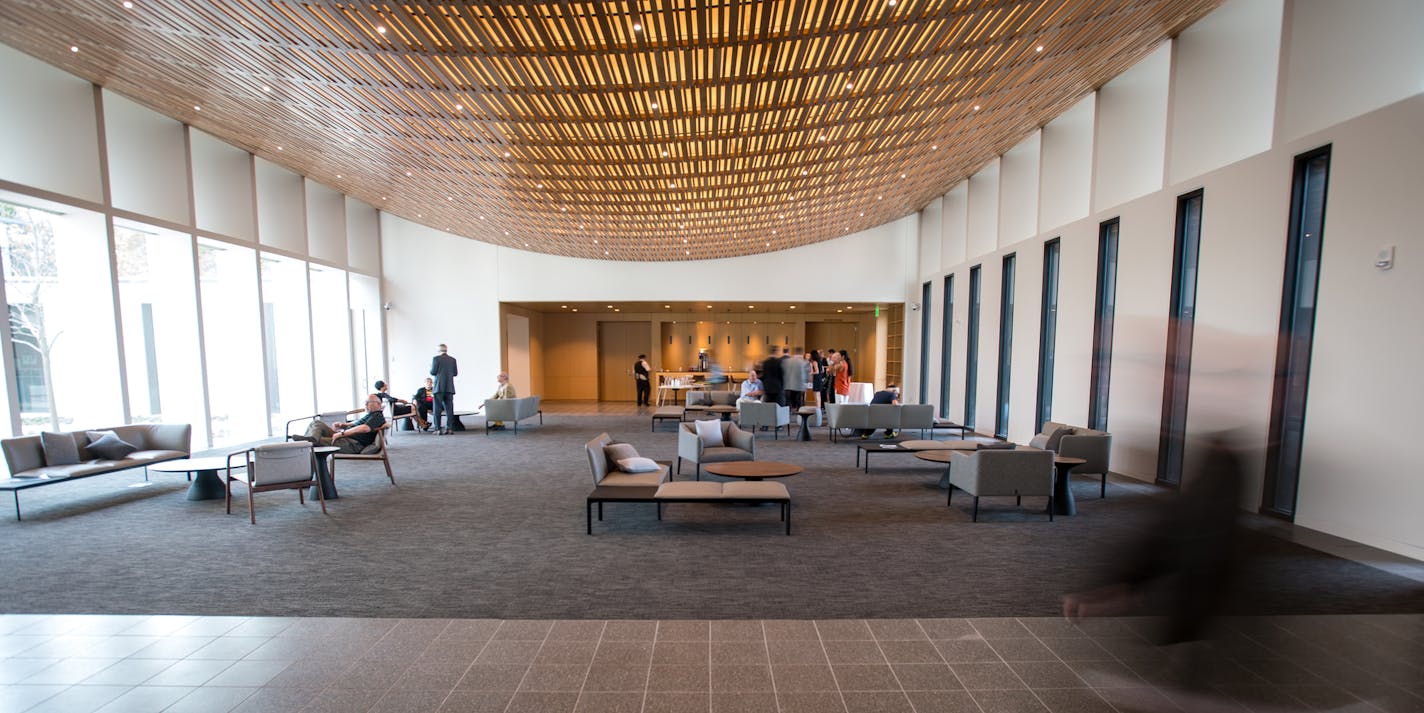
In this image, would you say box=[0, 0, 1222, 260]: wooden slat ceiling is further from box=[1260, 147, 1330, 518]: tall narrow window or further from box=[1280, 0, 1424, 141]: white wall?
box=[1260, 147, 1330, 518]: tall narrow window

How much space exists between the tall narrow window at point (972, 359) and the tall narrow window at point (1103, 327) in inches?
149

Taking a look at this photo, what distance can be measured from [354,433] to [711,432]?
4.74 m

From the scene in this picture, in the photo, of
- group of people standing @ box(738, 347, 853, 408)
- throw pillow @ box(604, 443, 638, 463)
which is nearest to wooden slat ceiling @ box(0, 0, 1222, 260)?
group of people standing @ box(738, 347, 853, 408)

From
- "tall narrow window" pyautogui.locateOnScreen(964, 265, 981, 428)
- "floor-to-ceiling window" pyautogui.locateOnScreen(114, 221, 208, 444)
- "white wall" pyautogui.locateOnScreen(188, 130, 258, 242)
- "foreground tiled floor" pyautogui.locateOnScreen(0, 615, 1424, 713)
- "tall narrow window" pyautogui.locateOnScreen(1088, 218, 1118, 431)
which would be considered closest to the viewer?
"foreground tiled floor" pyautogui.locateOnScreen(0, 615, 1424, 713)

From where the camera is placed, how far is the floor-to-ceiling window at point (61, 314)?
731 cm

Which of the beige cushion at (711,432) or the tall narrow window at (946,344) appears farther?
the tall narrow window at (946,344)

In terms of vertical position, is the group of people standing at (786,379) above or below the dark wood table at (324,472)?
above

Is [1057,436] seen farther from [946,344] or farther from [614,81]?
[614,81]

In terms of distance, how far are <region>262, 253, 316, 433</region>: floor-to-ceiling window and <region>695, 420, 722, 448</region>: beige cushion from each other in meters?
10.4

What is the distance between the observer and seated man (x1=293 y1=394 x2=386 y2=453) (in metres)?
6.95

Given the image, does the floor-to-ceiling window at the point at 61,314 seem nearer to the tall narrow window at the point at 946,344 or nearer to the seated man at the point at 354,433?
the seated man at the point at 354,433

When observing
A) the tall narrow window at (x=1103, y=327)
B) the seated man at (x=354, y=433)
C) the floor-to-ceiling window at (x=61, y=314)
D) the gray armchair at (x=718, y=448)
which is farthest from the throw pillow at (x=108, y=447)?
the tall narrow window at (x=1103, y=327)

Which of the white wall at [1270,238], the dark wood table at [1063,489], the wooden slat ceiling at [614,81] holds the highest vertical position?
the wooden slat ceiling at [614,81]

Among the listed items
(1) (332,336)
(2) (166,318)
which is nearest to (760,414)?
(2) (166,318)
